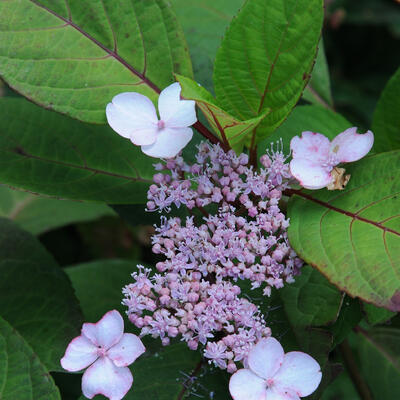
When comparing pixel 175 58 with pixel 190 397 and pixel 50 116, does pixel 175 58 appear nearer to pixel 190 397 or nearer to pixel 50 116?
pixel 50 116

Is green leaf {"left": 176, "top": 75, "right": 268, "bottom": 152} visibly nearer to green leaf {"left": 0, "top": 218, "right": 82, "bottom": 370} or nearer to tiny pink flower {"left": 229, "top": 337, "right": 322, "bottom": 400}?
tiny pink flower {"left": 229, "top": 337, "right": 322, "bottom": 400}

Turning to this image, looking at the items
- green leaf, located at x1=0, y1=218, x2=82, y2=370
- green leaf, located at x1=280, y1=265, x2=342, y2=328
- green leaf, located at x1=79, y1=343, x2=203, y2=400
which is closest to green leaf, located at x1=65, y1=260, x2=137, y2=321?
green leaf, located at x1=0, y1=218, x2=82, y2=370

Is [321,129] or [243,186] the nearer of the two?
[243,186]

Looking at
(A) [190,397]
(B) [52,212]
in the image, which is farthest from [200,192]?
(B) [52,212]

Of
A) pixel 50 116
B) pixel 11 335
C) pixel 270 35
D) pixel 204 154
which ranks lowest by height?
pixel 11 335

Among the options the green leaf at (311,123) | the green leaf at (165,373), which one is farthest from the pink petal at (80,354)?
the green leaf at (311,123)

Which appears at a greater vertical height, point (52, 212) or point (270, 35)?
point (270, 35)

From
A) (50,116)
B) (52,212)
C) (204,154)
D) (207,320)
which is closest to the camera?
(207,320)

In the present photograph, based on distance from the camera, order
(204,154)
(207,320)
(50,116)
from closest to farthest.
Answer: (207,320) → (204,154) → (50,116)
